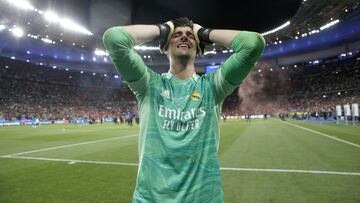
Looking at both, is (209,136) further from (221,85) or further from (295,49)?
(295,49)

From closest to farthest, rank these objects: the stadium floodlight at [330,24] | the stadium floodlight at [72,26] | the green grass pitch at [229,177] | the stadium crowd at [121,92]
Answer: the green grass pitch at [229,177] → the stadium floodlight at [72,26] → the stadium floodlight at [330,24] → the stadium crowd at [121,92]

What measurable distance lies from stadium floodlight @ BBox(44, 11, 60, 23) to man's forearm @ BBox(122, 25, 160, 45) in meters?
46.9

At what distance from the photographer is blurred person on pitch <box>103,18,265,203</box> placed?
2.40 meters

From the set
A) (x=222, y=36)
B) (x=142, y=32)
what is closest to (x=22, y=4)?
(x=142, y=32)

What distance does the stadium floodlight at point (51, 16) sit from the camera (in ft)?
145

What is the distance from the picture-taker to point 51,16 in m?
45.3

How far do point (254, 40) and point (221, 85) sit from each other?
1.56 feet

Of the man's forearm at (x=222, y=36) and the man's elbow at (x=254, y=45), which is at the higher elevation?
the man's forearm at (x=222, y=36)

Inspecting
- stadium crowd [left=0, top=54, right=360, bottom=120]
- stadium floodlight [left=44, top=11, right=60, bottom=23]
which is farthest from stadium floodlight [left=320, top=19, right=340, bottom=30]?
stadium floodlight [left=44, top=11, right=60, bottom=23]

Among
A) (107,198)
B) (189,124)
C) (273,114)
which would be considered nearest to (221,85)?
(189,124)

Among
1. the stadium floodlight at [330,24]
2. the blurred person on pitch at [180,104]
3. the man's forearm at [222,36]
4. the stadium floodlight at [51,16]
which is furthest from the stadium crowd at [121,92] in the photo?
the blurred person on pitch at [180,104]

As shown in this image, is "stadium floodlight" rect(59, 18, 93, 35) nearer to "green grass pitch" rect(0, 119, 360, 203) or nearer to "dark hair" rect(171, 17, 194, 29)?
"green grass pitch" rect(0, 119, 360, 203)

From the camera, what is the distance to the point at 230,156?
40.6 ft

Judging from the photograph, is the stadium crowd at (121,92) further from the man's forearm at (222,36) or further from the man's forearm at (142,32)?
the man's forearm at (142,32)
